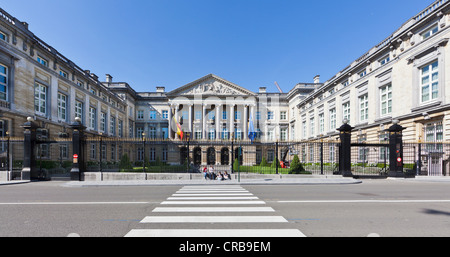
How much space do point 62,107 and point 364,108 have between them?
41.9m

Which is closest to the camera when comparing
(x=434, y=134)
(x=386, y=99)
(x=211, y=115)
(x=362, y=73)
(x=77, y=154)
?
(x=77, y=154)

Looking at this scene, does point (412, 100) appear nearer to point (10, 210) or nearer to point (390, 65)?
point (390, 65)

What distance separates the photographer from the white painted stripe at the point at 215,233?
4.92 metres

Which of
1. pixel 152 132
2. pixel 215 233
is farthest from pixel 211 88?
pixel 215 233

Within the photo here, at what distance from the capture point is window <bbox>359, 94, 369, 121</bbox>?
31.2m

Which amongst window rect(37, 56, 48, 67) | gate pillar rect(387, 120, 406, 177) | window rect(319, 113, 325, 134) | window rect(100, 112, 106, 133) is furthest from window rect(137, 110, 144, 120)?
gate pillar rect(387, 120, 406, 177)

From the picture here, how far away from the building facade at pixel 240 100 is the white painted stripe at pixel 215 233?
13.6 metres

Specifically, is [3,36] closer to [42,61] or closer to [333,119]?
[42,61]

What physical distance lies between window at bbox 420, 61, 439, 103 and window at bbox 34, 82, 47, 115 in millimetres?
41479

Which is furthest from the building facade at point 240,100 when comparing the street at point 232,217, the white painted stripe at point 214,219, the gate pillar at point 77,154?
the white painted stripe at point 214,219

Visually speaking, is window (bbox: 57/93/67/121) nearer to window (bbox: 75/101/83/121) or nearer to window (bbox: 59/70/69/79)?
window (bbox: 75/101/83/121)

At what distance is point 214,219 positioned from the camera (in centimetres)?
615

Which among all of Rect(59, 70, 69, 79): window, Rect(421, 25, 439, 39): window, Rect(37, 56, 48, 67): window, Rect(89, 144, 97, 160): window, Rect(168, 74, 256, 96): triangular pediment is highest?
Rect(168, 74, 256, 96): triangular pediment
